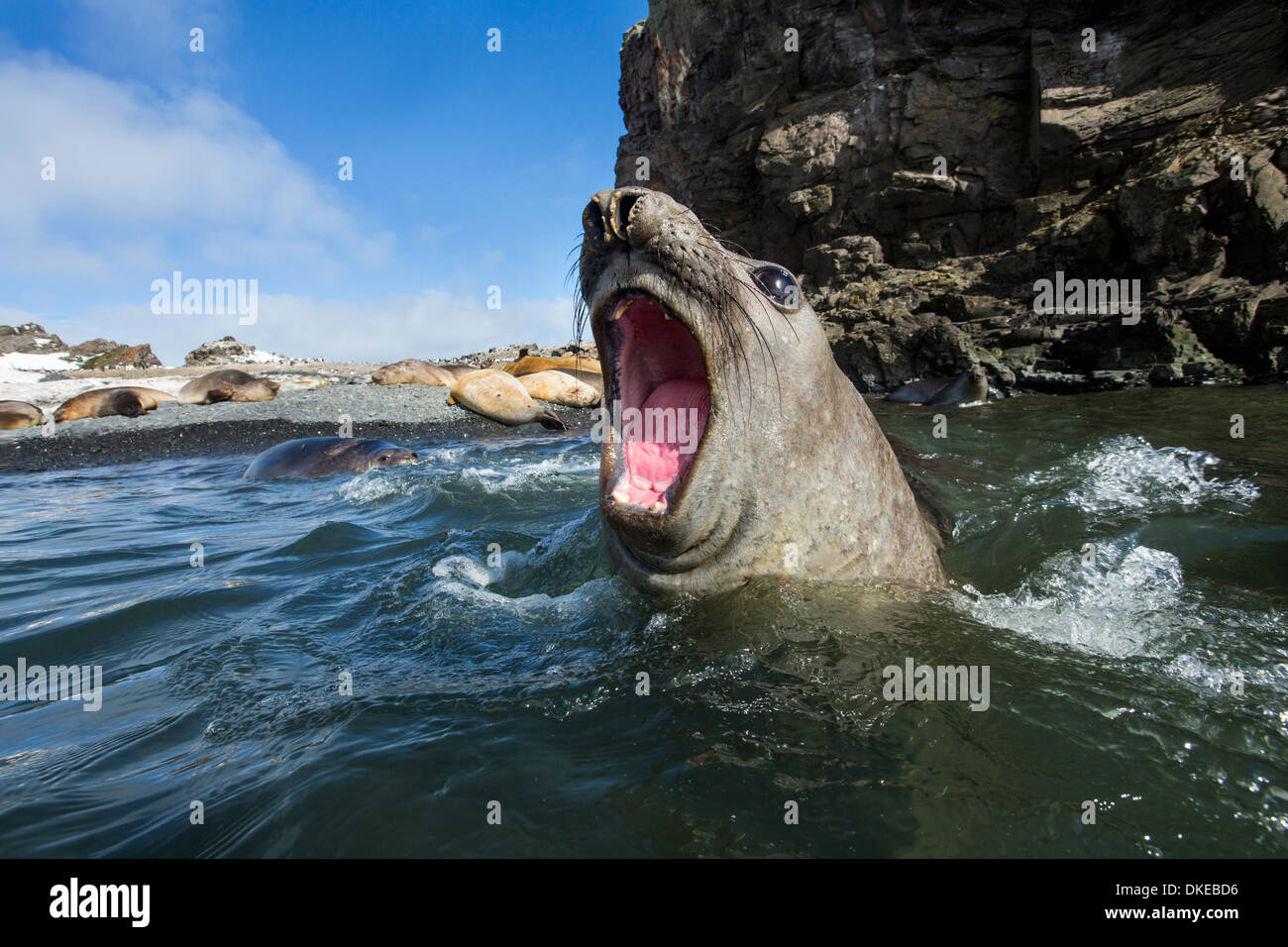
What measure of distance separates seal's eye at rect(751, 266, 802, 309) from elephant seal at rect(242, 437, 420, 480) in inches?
250

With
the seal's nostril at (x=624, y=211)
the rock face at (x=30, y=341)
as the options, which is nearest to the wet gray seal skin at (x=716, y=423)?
the seal's nostril at (x=624, y=211)

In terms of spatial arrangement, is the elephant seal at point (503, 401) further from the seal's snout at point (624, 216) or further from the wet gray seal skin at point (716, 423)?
the seal's snout at point (624, 216)

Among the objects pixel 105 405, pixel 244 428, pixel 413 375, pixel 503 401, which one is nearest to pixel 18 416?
pixel 105 405

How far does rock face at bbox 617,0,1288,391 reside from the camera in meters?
11.4

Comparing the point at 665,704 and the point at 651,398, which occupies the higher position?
the point at 651,398

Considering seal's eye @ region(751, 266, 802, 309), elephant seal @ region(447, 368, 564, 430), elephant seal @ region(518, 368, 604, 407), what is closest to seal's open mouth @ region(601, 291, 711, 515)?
seal's eye @ region(751, 266, 802, 309)

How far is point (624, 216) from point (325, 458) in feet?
22.8

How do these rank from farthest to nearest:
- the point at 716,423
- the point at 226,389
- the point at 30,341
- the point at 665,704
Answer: the point at 30,341 < the point at 226,389 < the point at 716,423 < the point at 665,704

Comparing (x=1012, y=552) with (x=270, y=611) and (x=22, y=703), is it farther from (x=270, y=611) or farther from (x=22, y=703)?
(x=22, y=703)

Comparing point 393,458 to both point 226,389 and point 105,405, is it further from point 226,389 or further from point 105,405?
point 226,389

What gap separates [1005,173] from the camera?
17750mm

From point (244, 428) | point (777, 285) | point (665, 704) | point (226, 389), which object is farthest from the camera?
point (226, 389)

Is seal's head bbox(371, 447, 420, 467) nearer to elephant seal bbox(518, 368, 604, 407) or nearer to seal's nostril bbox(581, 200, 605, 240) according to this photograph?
seal's nostril bbox(581, 200, 605, 240)
